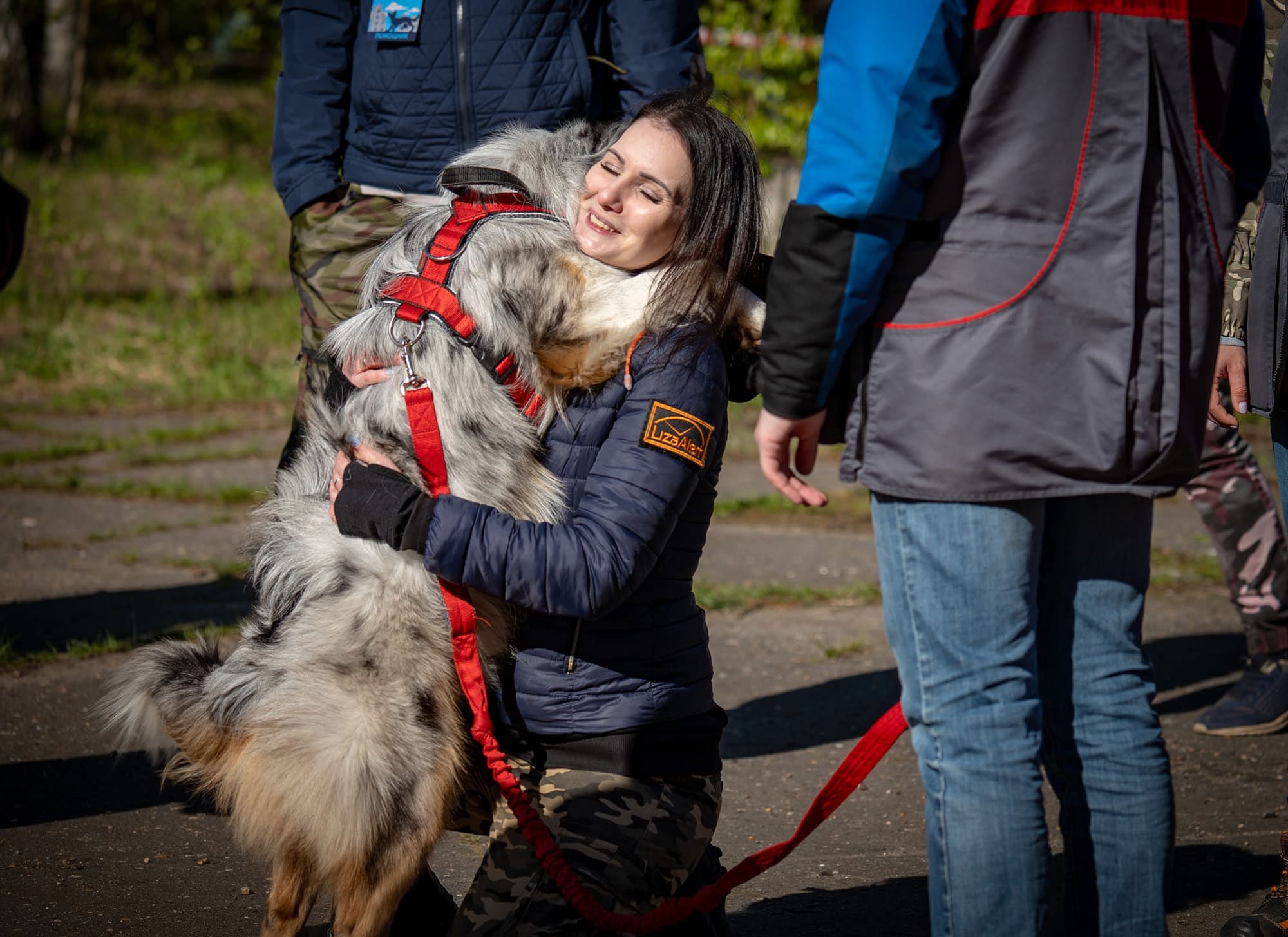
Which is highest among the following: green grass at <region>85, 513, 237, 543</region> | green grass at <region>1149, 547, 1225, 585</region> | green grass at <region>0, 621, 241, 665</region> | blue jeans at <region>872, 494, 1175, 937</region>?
blue jeans at <region>872, 494, 1175, 937</region>

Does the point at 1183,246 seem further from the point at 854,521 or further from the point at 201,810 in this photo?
the point at 854,521

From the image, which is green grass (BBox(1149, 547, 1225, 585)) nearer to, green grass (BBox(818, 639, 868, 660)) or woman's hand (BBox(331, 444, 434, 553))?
green grass (BBox(818, 639, 868, 660))

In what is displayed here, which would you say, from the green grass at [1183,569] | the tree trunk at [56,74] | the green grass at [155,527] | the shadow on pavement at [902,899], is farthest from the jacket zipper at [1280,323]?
the tree trunk at [56,74]

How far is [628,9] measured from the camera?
3334mm

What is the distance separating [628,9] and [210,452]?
439 centimetres

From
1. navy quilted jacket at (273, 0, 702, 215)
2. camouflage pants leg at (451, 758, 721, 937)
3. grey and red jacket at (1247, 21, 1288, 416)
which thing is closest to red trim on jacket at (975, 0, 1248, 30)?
grey and red jacket at (1247, 21, 1288, 416)

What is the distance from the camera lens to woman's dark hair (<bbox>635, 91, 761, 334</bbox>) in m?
2.30

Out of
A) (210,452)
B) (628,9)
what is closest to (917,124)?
(628,9)

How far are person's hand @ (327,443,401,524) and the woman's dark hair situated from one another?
563 mm

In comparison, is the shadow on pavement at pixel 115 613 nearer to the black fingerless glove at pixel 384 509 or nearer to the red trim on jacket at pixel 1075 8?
the black fingerless glove at pixel 384 509

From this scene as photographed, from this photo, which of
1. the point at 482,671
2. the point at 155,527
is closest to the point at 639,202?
the point at 482,671

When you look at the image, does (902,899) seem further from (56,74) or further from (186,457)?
(56,74)

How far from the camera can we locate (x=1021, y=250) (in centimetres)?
183

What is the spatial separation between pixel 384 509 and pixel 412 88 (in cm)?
158
